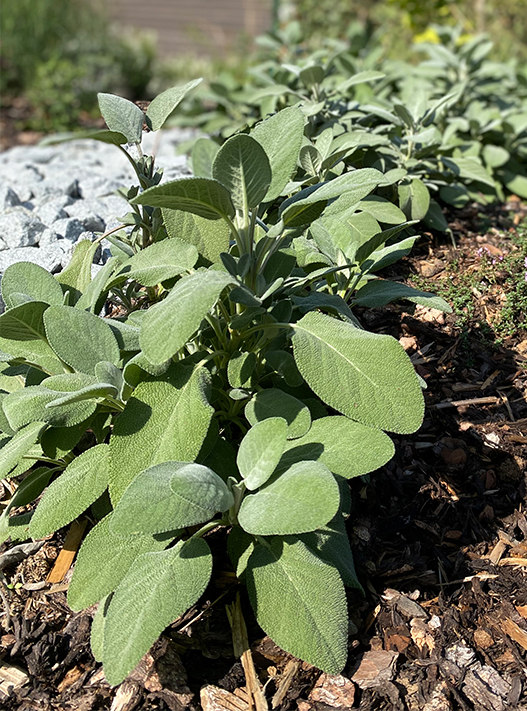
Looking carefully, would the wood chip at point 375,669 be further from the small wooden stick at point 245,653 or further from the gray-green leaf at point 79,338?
the gray-green leaf at point 79,338

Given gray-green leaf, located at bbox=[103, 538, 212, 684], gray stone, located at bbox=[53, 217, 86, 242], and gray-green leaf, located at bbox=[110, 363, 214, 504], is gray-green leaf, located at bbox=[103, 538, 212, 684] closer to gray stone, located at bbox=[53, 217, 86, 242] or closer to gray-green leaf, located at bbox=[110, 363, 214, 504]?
gray-green leaf, located at bbox=[110, 363, 214, 504]

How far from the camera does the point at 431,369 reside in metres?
1.96

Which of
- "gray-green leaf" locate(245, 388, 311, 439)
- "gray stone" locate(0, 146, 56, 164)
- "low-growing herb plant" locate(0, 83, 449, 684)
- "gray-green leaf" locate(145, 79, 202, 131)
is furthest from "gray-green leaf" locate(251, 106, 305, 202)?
"gray stone" locate(0, 146, 56, 164)

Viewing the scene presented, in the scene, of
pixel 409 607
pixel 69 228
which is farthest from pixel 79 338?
pixel 69 228

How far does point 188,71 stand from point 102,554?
846 cm

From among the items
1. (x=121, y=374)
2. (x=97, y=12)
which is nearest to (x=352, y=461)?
(x=121, y=374)

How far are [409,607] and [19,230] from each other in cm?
183

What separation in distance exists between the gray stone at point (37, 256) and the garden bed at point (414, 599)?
0.78 metres

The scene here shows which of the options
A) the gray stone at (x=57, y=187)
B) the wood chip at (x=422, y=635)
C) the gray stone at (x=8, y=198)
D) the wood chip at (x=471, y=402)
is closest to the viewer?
the wood chip at (x=422, y=635)

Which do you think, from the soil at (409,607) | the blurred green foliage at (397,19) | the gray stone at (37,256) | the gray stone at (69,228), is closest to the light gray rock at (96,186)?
the gray stone at (69,228)

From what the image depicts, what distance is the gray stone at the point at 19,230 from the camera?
92.1 inches

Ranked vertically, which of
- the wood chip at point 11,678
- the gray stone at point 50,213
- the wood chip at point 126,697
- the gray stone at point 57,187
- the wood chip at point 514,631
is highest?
the gray stone at point 50,213

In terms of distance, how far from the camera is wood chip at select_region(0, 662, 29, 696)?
1333 mm

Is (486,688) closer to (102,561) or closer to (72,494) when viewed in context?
(102,561)
